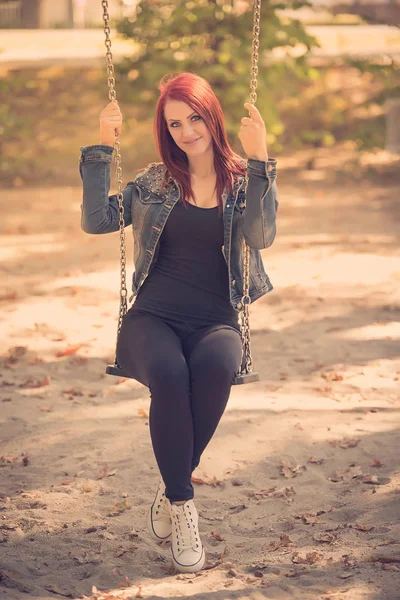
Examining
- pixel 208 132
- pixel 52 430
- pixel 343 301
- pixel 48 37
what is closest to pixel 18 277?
pixel 343 301

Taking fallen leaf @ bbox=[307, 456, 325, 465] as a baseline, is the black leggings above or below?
above

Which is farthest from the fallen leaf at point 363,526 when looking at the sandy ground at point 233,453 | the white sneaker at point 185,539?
the white sneaker at point 185,539

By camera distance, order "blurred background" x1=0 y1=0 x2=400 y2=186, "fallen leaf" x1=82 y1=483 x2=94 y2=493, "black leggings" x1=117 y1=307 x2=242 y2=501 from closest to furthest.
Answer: "black leggings" x1=117 y1=307 x2=242 y2=501 < "fallen leaf" x1=82 y1=483 x2=94 y2=493 < "blurred background" x1=0 y1=0 x2=400 y2=186

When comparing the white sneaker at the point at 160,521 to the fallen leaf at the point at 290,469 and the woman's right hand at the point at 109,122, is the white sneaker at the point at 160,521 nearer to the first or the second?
the fallen leaf at the point at 290,469

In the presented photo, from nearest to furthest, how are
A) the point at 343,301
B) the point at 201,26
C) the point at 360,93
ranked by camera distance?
the point at 343,301 → the point at 201,26 → the point at 360,93

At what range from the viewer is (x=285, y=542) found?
3125 millimetres

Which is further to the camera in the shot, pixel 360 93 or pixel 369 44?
pixel 360 93

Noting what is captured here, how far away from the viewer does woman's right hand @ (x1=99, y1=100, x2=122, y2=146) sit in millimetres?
3248

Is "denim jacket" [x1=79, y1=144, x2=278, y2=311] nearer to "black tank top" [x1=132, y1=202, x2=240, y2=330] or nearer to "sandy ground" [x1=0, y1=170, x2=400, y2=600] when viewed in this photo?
"black tank top" [x1=132, y1=202, x2=240, y2=330]

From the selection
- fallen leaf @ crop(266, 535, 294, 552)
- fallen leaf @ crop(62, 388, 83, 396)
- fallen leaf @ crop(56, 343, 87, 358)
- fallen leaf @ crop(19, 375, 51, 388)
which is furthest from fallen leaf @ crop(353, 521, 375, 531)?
fallen leaf @ crop(56, 343, 87, 358)

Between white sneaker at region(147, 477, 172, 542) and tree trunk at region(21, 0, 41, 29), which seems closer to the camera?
white sneaker at region(147, 477, 172, 542)

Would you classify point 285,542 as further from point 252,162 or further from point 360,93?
point 360,93

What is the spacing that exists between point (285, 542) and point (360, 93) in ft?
40.8

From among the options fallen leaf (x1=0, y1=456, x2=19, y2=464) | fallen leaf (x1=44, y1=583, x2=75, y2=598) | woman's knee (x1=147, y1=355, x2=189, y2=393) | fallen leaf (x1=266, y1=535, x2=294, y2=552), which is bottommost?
fallen leaf (x1=0, y1=456, x2=19, y2=464)
